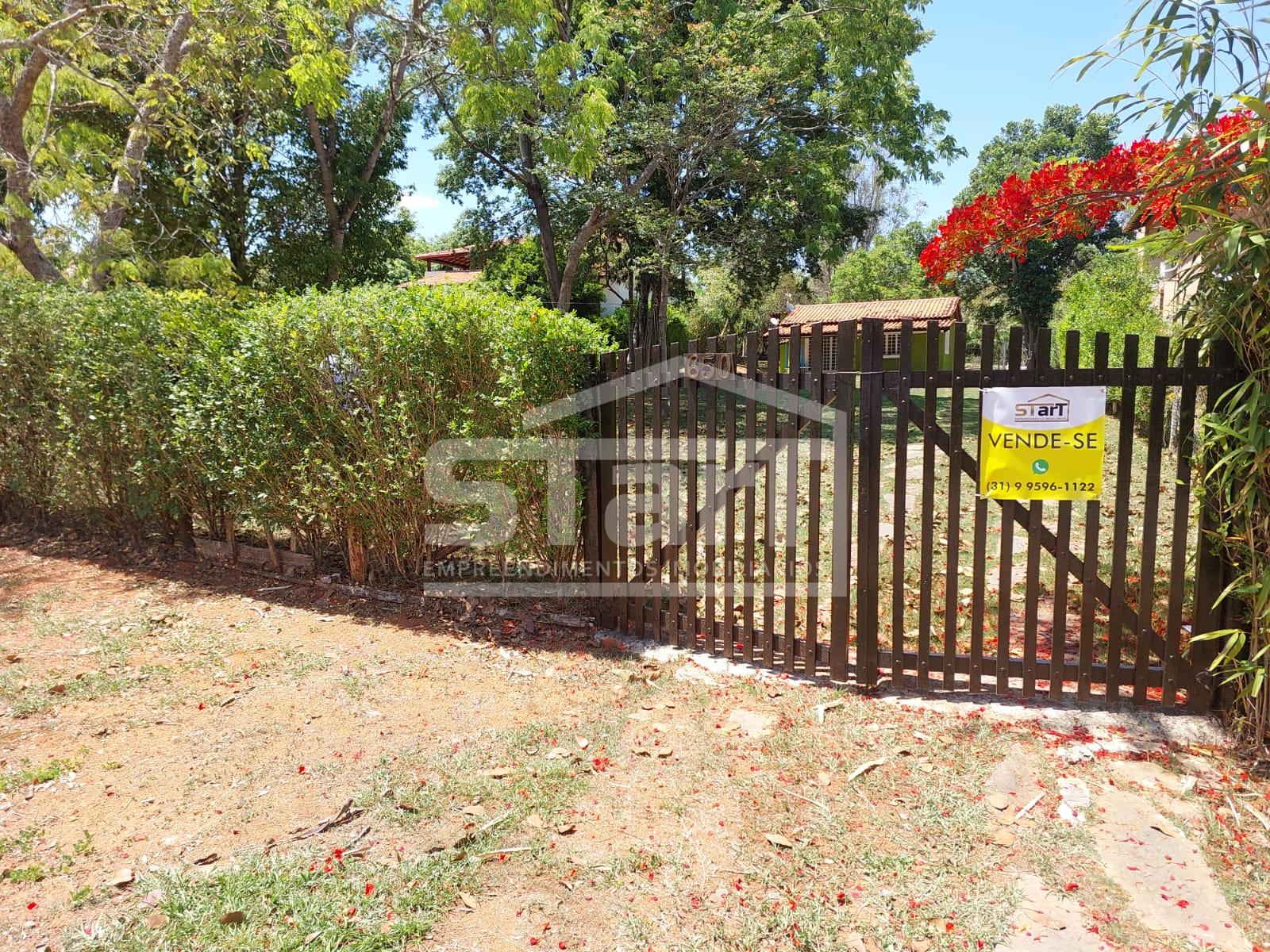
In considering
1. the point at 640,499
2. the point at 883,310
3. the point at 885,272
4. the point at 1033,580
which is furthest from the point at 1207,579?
the point at 885,272

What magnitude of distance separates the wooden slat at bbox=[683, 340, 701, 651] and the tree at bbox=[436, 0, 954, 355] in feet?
28.8

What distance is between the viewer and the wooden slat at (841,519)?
13.7ft

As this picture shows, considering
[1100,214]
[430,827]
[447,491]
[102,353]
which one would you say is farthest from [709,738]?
[102,353]

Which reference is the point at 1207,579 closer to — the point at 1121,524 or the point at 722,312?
the point at 1121,524

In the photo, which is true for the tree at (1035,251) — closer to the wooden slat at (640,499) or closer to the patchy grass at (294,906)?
the wooden slat at (640,499)

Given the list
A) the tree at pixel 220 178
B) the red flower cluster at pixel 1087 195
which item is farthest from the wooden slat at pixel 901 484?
the tree at pixel 220 178

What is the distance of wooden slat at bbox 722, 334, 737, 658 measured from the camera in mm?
4430

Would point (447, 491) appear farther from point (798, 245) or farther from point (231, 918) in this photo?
point (798, 245)

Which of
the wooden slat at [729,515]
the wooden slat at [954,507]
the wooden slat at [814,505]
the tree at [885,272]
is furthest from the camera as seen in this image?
the tree at [885,272]

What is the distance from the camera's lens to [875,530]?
4.15m

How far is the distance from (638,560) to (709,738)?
149 centimetres

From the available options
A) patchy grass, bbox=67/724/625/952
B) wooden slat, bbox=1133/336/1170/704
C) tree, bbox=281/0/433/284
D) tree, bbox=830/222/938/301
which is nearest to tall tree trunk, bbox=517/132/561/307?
tree, bbox=281/0/433/284

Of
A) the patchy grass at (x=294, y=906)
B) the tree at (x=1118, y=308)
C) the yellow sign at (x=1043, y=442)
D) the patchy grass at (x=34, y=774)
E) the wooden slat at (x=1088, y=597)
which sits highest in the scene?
the tree at (x=1118, y=308)

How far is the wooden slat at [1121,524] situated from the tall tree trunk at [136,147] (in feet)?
33.5
